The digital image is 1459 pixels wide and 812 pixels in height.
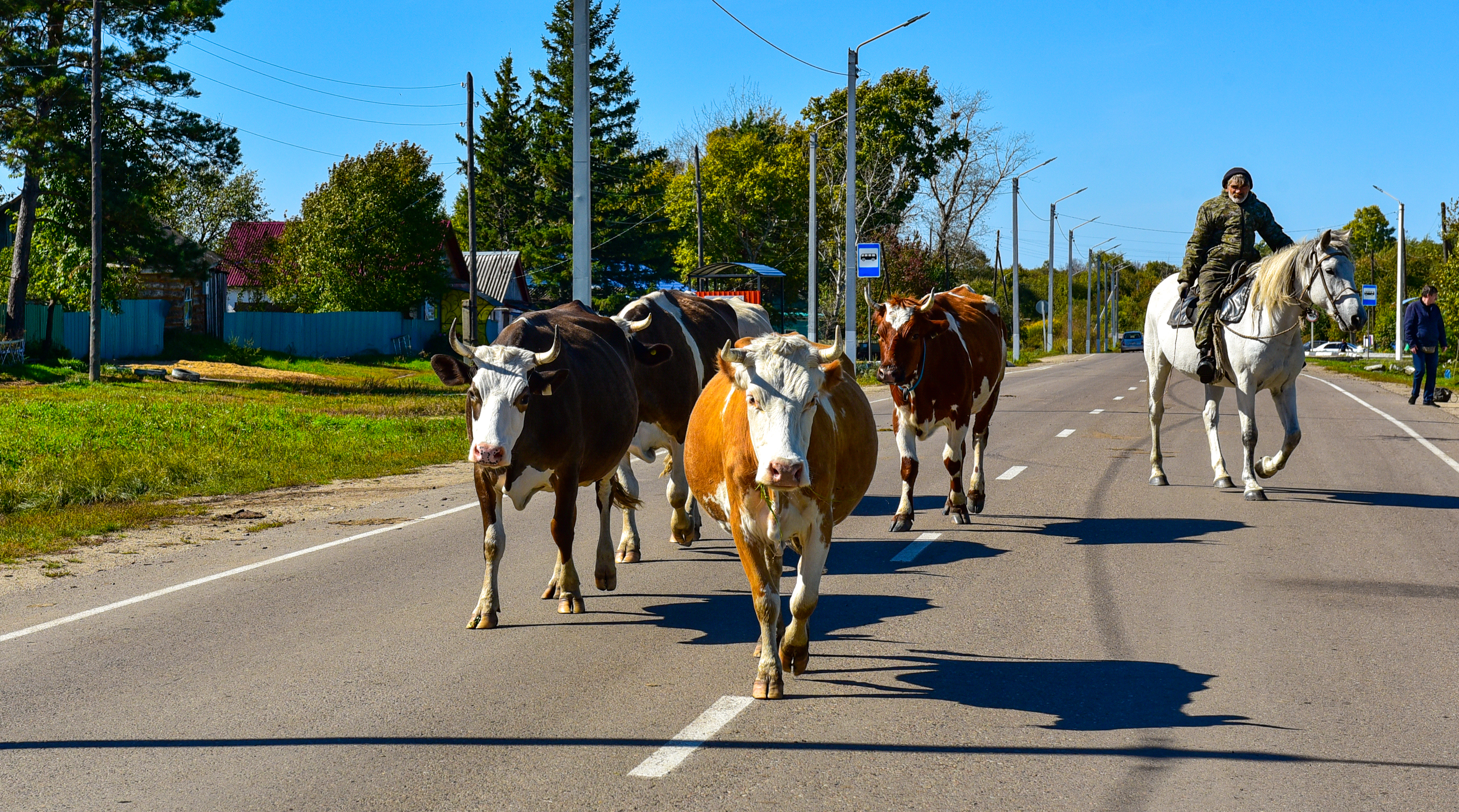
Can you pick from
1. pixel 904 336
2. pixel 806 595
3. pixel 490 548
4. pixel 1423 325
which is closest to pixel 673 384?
pixel 904 336

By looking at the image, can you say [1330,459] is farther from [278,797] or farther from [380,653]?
[278,797]

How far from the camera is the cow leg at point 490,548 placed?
7.39 m

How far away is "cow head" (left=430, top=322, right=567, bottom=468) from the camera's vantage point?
6.93m

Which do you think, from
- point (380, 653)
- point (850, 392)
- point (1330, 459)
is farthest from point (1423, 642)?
point (1330, 459)

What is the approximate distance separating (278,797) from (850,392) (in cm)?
350

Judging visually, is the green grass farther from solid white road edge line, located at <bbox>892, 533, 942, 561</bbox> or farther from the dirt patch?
solid white road edge line, located at <bbox>892, 533, 942, 561</bbox>

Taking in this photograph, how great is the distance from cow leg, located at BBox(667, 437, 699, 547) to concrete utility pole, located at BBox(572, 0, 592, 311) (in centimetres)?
892

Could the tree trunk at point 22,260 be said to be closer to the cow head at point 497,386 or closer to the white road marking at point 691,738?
the cow head at point 497,386

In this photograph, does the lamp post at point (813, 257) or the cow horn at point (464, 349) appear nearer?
the cow horn at point (464, 349)

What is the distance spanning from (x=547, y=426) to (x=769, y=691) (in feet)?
7.53

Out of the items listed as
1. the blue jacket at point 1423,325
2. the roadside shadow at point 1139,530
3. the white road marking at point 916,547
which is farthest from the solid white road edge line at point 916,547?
the blue jacket at point 1423,325

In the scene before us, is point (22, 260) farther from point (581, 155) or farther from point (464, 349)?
point (464, 349)

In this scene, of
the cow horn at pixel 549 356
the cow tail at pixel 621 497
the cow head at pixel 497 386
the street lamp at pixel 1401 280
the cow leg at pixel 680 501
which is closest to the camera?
the cow head at pixel 497 386

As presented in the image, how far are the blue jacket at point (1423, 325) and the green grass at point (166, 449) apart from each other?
17.4 meters
